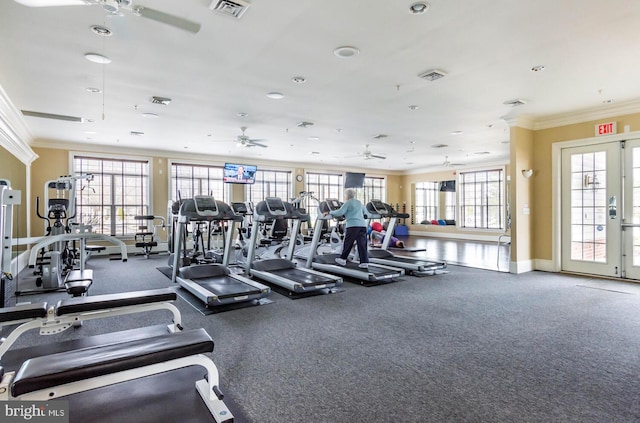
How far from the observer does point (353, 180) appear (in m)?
14.0

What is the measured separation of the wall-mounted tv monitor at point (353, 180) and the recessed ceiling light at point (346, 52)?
393 inches

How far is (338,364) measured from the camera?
110 inches

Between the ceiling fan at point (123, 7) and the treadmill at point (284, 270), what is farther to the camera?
the treadmill at point (284, 270)

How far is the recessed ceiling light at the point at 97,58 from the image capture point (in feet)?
13.0

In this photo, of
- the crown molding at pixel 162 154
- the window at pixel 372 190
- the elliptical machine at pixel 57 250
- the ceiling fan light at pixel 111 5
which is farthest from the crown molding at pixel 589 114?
the elliptical machine at pixel 57 250

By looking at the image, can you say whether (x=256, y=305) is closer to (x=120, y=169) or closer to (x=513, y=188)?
(x=513, y=188)

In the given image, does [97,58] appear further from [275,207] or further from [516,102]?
[516,102]

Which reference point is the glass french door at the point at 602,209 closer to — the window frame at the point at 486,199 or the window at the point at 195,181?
the window frame at the point at 486,199

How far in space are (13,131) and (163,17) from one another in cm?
562

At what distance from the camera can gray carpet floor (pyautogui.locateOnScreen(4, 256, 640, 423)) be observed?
219 centimetres

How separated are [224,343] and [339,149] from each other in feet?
25.4

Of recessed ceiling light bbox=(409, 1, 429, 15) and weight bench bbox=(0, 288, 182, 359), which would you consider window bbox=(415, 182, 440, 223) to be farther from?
weight bench bbox=(0, 288, 182, 359)

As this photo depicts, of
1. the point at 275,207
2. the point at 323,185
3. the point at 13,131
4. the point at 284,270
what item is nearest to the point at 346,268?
the point at 284,270

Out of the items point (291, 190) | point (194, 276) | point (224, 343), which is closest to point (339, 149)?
point (291, 190)
